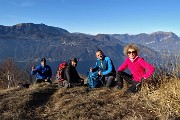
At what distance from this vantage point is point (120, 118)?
5.82 m

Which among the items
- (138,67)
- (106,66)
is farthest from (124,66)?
(106,66)

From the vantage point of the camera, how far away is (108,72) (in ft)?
33.9

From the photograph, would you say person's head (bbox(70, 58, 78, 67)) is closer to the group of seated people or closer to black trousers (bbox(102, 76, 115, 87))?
the group of seated people

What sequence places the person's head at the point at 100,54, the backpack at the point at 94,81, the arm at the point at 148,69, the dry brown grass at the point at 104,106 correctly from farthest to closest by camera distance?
the person's head at the point at 100,54 < the backpack at the point at 94,81 < the arm at the point at 148,69 < the dry brown grass at the point at 104,106

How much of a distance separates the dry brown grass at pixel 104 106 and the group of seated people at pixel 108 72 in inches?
23.3

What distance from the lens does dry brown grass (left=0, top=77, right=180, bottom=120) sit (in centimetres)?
593

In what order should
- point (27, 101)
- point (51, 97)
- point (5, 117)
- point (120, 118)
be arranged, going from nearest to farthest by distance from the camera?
1. point (120, 118)
2. point (5, 117)
3. point (27, 101)
4. point (51, 97)

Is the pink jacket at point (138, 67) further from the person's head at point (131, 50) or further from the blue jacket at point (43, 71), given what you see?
the blue jacket at point (43, 71)

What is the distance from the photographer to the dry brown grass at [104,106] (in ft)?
19.5

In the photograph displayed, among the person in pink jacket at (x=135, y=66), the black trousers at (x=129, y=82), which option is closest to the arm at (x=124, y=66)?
the person in pink jacket at (x=135, y=66)

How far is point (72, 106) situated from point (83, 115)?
2.27ft

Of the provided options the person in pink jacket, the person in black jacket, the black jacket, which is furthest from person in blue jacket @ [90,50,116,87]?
the person in pink jacket

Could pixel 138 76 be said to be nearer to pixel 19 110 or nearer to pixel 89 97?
pixel 89 97

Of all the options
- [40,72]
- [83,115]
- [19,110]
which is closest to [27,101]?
[19,110]
